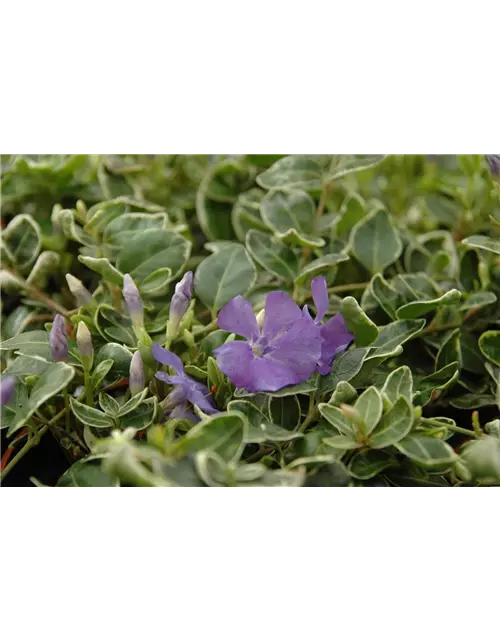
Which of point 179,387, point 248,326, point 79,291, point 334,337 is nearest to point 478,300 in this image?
point 334,337

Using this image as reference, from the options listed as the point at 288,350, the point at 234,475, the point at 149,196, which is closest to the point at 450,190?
the point at 149,196

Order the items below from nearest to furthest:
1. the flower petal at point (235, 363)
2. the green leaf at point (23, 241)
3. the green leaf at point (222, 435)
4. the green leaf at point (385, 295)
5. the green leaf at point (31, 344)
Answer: the green leaf at point (222, 435)
the flower petal at point (235, 363)
the green leaf at point (31, 344)
the green leaf at point (385, 295)
the green leaf at point (23, 241)

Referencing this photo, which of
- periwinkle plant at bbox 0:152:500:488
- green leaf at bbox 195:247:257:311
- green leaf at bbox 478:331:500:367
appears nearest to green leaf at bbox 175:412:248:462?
periwinkle plant at bbox 0:152:500:488

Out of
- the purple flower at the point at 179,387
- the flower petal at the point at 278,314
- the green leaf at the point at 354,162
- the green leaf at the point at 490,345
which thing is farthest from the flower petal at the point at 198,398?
the green leaf at the point at 354,162

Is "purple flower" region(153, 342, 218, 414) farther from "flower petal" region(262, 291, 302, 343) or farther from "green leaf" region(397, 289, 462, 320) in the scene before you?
"green leaf" region(397, 289, 462, 320)

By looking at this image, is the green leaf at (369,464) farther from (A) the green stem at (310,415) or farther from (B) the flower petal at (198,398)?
(B) the flower petal at (198,398)
